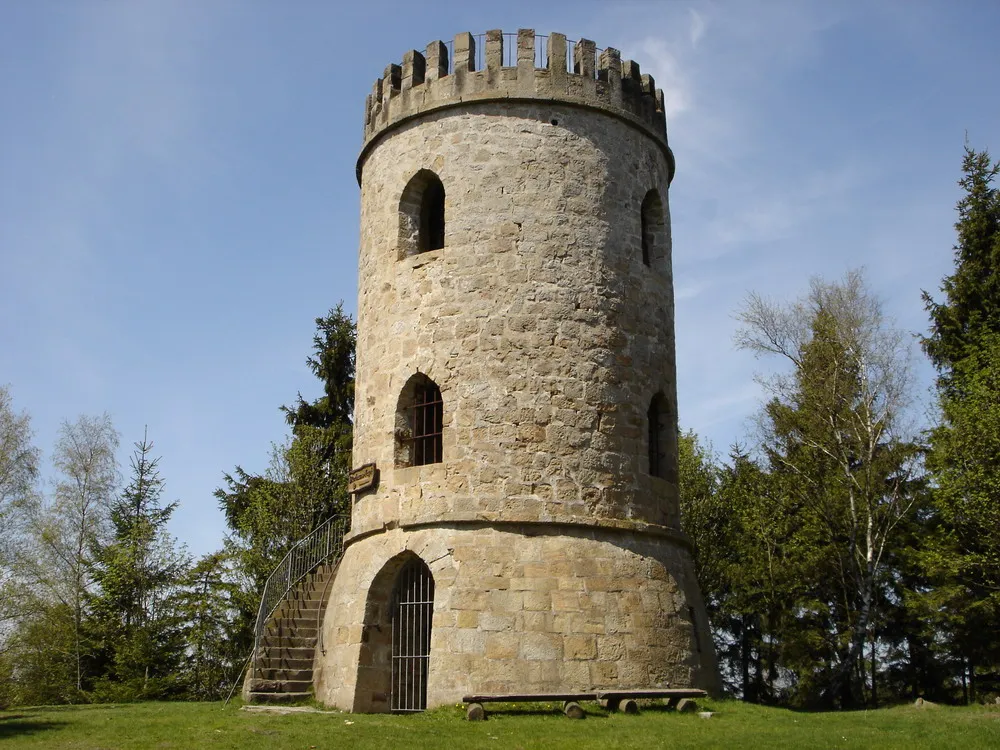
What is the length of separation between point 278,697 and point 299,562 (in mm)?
4019

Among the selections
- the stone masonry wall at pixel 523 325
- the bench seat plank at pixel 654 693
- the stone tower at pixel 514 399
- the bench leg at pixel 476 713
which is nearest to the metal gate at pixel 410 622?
the stone tower at pixel 514 399

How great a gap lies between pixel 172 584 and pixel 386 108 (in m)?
15.7

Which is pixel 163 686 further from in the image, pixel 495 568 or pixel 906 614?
pixel 906 614

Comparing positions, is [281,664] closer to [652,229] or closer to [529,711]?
[529,711]

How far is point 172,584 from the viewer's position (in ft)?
88.0

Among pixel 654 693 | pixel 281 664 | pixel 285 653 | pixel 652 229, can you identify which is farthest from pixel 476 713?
pixel 652 229

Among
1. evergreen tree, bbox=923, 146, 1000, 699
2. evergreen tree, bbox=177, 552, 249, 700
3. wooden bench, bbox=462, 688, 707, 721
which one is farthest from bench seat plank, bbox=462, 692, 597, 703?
evergreen tree, bbox=177, 552, 249, 700

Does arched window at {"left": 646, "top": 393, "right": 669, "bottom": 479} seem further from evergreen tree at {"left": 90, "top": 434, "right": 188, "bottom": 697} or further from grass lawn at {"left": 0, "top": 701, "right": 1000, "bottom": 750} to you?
evergreen tree at {"left": 90, "top": 434, "right": 188, "bottom": 697}

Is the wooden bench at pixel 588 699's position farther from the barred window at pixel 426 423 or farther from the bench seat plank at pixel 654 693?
the barred window at pixel 426 423

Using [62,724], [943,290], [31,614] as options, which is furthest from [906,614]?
[31,614]

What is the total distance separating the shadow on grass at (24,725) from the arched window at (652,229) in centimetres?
1070

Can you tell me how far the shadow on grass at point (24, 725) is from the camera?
37.0ft

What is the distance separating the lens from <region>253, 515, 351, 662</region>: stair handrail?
1714cm

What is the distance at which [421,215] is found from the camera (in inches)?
642
